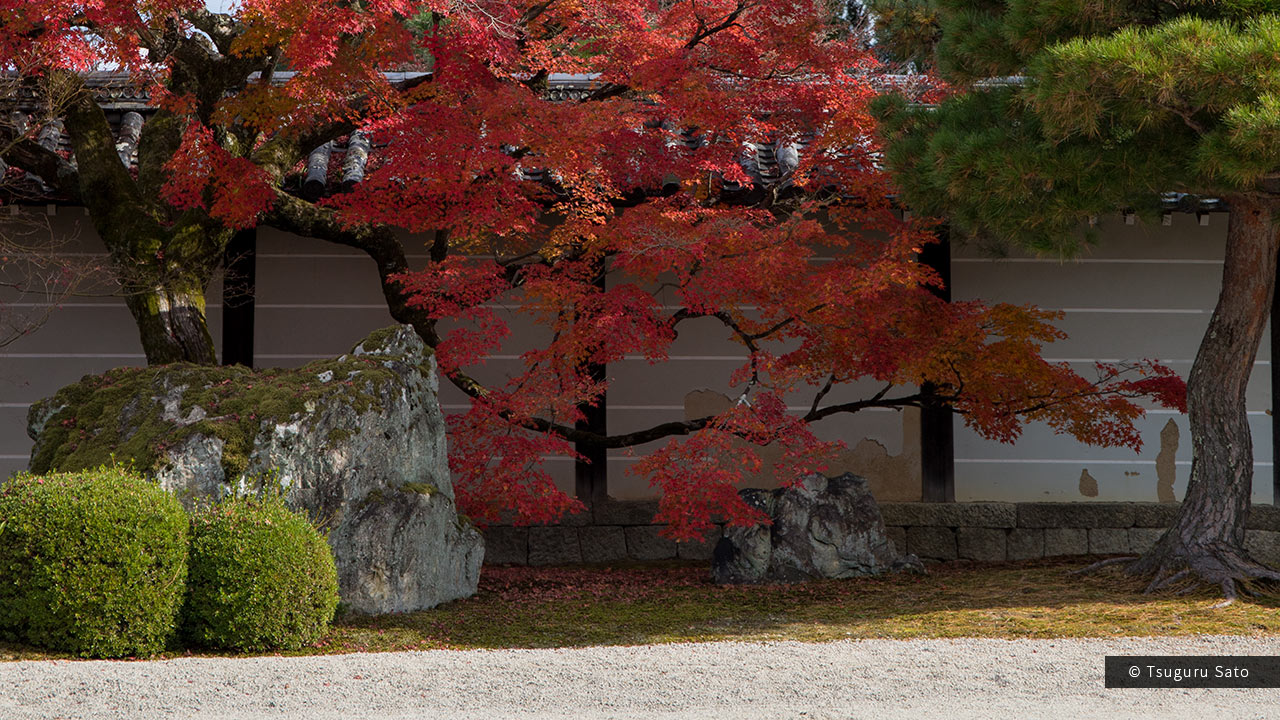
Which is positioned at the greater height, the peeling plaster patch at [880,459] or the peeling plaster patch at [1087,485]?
the peeling plaster patch at [880,459]

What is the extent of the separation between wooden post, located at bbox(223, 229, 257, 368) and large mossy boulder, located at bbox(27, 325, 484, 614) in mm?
2099

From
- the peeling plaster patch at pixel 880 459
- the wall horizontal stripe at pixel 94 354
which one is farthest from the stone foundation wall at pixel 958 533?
the wall horizontal stripe at pixel 94 354

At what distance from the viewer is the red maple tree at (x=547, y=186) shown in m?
6.64

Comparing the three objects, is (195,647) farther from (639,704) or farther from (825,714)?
(825,714)

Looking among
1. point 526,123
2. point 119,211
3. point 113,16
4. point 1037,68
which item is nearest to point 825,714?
point 1037,68

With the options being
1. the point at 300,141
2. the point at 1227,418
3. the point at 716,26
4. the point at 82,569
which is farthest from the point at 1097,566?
the point at 300,141

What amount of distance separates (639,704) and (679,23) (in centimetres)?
474

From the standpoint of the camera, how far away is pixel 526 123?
21.4 feet

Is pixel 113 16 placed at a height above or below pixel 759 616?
above

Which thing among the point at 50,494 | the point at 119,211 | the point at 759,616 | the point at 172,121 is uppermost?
the point at 172,121

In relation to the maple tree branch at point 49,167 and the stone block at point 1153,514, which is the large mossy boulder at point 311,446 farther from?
the stone block at point 1153,514

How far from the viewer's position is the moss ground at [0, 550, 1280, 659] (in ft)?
19.0

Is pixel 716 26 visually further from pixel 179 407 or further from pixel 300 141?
pixel 179 407

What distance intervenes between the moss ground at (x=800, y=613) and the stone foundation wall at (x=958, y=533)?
0.98 metres
